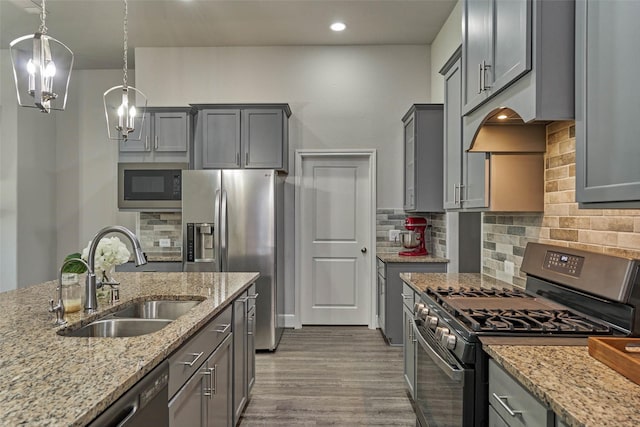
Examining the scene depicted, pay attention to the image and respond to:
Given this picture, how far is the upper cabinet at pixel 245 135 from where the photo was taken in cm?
430

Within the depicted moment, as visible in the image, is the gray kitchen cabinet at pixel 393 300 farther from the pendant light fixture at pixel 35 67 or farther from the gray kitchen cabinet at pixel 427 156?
the pendant light fixture at pixel 35 67

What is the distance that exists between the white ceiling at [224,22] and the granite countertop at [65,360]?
303 centimetres

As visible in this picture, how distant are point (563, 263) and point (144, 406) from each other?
69.5 inches

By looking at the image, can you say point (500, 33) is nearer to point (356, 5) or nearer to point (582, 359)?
point (582, 359)

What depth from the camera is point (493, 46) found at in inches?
71.4

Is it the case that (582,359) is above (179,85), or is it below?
below

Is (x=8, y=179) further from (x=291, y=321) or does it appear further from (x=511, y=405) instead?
(x=511, y=405)

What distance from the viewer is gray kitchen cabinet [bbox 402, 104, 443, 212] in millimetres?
4078

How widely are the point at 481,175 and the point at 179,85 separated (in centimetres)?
392

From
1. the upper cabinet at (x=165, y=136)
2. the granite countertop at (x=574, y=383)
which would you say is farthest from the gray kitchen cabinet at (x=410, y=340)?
the upper cabinet at (x=165, y=136)

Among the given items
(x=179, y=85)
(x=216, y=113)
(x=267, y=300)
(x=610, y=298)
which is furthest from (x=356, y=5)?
(x=610, y=298)

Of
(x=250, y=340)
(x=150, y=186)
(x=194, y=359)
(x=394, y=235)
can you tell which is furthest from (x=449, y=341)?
(x=150, y=186)

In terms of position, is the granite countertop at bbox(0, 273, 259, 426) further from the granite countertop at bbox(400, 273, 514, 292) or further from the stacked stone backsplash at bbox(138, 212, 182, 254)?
the stacked stone backsplash at bbox(138, 212, 182, 254)

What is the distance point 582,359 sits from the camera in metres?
1.24
